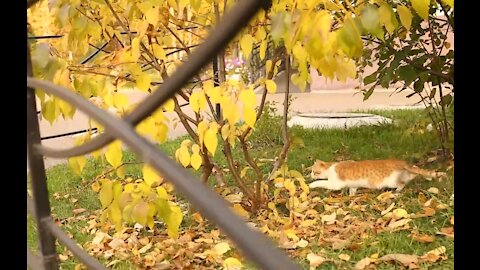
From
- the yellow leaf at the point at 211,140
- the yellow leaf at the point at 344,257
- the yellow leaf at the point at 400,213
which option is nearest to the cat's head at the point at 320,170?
the yellow leaf at the point at 400,213

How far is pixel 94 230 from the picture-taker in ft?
9.45

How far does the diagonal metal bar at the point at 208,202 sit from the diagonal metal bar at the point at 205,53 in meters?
0.02

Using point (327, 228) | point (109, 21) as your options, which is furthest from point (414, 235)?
point (109, 21)

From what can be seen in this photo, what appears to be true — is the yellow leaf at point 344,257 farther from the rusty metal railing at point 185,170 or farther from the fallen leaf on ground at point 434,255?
the rusty metal railing at point 185,170

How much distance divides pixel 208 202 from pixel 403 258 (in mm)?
1906

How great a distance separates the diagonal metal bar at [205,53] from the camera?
32cm

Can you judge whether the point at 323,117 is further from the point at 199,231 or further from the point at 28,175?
the point at 28,175

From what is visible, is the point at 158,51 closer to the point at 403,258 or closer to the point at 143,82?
the point at 143,82

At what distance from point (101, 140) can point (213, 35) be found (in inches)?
8.4

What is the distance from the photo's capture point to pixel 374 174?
2.98 metres

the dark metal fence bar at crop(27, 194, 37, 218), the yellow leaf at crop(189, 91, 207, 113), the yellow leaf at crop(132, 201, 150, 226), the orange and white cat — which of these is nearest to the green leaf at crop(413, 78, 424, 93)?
the orange and white cat

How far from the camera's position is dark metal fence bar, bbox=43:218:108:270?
675 millimetres

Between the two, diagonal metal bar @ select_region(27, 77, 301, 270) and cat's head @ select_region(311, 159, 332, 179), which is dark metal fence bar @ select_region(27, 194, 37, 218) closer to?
diagonal metal bar @ select_region(27, 77, 301, 270)

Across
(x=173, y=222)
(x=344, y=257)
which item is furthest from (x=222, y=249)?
(x=173, y=222)
